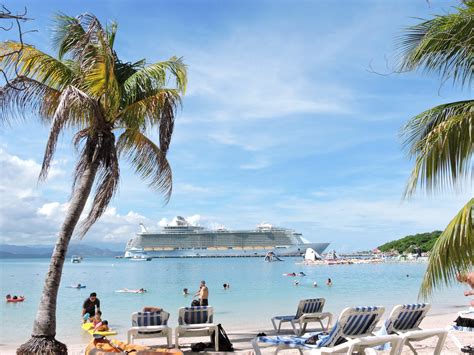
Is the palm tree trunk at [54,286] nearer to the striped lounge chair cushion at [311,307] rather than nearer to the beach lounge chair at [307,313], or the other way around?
the beach lounge chair at [307,313]

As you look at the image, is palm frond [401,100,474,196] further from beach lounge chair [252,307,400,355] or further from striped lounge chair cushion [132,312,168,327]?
striped lounge chair cushion [132,312,168,327]

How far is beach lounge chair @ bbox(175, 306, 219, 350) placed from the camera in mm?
7180

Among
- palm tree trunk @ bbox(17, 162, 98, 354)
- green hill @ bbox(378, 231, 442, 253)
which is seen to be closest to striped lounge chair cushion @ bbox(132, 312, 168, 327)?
palm tree trunk @ bbox(17, 162, 98, 354)

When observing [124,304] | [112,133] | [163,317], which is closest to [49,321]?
[163,317]

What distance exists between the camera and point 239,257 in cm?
9344

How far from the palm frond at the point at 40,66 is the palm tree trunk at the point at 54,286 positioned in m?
1.33

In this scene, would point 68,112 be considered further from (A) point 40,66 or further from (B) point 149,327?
(B) point 149,327

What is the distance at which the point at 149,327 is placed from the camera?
696 centimetres

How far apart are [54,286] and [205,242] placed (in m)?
81.8

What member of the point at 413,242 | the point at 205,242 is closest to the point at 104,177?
the point at 205,242

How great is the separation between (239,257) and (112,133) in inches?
3462

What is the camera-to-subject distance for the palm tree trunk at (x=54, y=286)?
604 cm

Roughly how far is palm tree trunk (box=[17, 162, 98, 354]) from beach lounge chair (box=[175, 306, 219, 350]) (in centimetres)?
167

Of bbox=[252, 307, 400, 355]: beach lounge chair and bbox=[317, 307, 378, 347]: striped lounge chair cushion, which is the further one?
bbox=[317, 307, 378, 347]: striped lounge chair cushion
